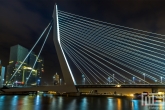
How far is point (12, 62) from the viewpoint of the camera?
314 feet

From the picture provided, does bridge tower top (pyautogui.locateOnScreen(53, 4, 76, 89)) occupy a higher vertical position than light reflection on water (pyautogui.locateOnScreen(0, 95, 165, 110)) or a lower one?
higher

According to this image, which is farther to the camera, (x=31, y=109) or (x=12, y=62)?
(x=12, y=62)

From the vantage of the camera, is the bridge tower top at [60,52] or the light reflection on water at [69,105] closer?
the light reflection on water at [69,105]

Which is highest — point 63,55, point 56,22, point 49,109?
point 56,22

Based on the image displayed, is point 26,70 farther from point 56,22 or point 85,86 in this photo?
point 56,22

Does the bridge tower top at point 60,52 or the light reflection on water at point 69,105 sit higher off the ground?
the bridge tower top at point 60,52

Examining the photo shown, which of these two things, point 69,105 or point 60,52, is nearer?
point 69,105

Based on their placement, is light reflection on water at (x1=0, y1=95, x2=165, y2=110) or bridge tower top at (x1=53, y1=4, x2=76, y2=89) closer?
light reflection on water at (x1=0, y1=95, x2=165, y2=110)

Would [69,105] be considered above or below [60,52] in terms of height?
below

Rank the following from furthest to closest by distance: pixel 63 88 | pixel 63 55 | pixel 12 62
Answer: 1. pixel 12 62
2. pixel 63 88
3. pixel 63 55

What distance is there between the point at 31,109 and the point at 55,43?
50.7ft

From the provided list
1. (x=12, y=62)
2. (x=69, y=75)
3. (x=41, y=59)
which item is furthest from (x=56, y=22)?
Result: (x=41, y=59)

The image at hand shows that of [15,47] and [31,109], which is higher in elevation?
[15,47]

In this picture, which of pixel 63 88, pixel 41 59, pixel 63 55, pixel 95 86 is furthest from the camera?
pixel 41 59
